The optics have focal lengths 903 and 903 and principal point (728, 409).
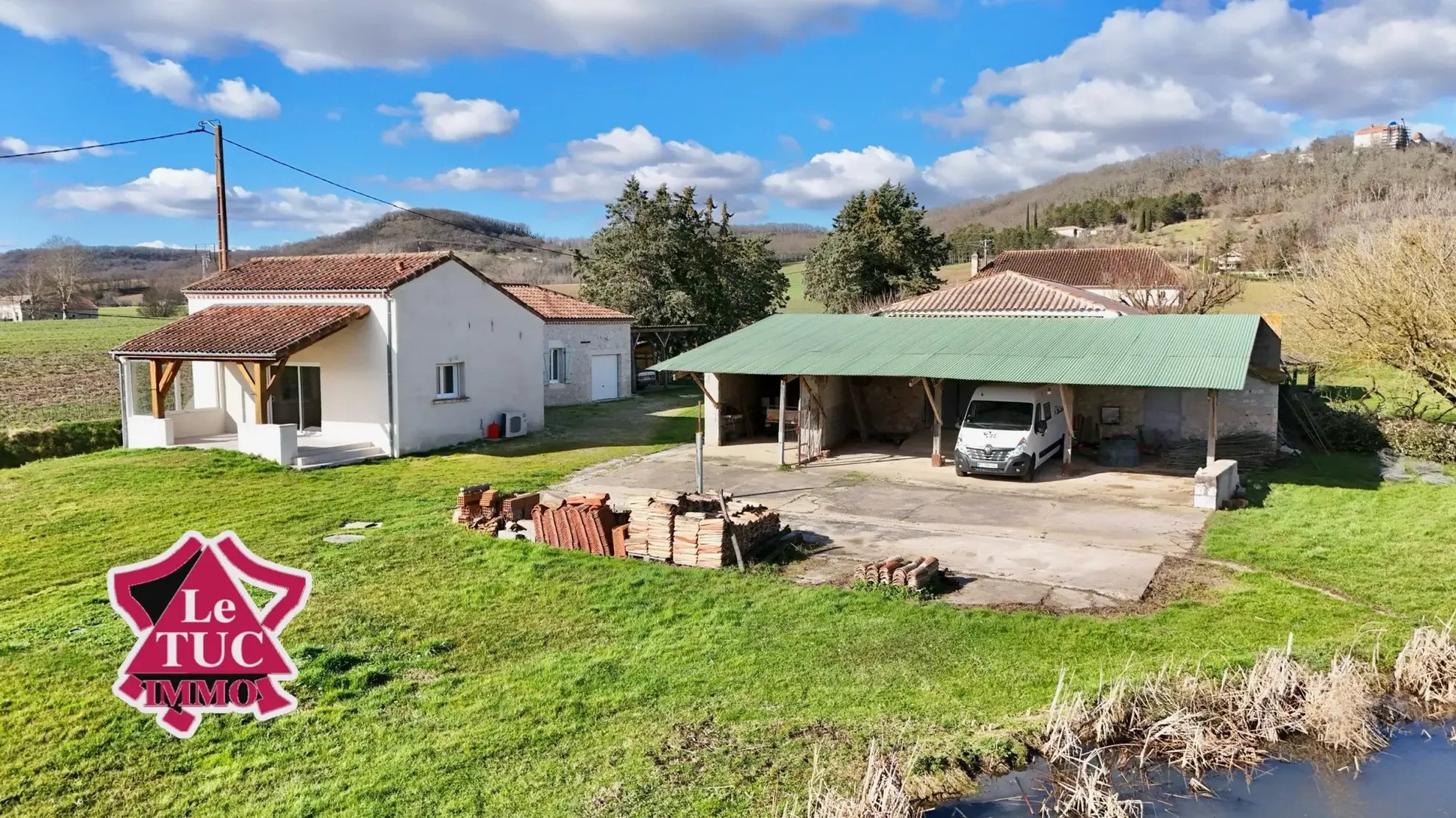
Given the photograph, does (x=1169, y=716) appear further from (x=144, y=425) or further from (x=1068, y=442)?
(x=144, y=425)

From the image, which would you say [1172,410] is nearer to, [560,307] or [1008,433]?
[1008,433]

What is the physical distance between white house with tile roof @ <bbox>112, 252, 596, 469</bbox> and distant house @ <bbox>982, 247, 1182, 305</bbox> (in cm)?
2831

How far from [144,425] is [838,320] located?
55.8 ft

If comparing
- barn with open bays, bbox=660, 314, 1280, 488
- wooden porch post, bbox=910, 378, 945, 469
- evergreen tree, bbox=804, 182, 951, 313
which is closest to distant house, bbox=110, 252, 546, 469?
barn with open bays, bbox=660, 314, 1280, 488

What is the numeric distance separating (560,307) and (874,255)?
20.0 meters

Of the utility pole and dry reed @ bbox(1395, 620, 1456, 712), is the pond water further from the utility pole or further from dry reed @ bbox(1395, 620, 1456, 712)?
the utility pole

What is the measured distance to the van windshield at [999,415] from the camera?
1809 cm

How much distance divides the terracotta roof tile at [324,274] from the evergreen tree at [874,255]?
2745 centimetres

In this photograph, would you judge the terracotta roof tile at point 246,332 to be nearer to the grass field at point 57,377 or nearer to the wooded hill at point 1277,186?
the grass field at point 57,377

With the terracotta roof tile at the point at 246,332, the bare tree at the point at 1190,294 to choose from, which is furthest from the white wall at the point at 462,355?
the bare tree at the point at 1190,294

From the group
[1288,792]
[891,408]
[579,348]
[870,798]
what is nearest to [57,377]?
[579,348]

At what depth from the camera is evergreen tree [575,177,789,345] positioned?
38.1m

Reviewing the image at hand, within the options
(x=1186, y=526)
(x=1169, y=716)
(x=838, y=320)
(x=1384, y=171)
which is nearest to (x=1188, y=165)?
Answer: (x=1384, y=171)

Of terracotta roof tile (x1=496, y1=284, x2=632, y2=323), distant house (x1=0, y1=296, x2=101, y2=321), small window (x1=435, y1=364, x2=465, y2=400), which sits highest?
distant house (x1=0, y1=296, x2=101, y2=321)
